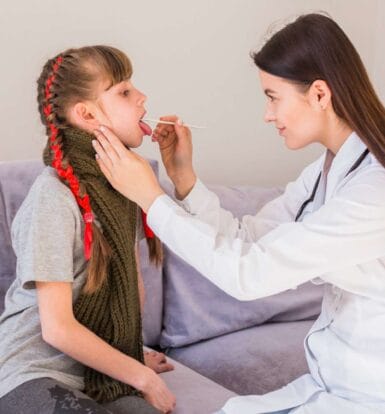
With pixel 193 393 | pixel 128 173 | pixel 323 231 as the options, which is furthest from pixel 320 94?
pixel 193 393

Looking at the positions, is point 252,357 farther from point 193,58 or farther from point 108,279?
point 193,58

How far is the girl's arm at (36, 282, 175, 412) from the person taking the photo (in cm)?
128

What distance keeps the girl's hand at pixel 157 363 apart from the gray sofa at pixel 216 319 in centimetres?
2

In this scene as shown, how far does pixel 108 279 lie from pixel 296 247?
1.43ft

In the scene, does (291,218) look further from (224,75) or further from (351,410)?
(224,75)

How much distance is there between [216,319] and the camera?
202cm

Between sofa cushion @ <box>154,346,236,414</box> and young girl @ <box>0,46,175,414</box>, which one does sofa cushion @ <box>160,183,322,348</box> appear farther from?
young girl @ <box>0,46,175,414</box>

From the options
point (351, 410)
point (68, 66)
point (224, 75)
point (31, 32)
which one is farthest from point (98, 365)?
point (224, 75)

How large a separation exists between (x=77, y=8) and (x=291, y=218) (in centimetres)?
99

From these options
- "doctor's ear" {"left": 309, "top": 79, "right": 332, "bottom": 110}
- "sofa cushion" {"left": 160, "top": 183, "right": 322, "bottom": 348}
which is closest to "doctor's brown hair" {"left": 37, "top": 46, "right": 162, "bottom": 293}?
"doctor's ear" {"left": 309, "top": 79, "right": 332, "bottom": 110}

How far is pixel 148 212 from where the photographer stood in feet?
3.99

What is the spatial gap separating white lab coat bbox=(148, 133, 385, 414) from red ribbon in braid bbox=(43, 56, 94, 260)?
0.52 feet

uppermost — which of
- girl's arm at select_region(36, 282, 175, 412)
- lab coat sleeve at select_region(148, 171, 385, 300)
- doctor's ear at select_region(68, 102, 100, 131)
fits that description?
doctor's ear at select_region(68, 102, 100, 131)

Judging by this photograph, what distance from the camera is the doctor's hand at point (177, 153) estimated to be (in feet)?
4.96
